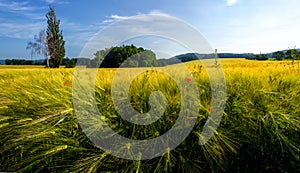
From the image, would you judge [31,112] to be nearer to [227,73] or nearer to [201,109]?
[201,109]

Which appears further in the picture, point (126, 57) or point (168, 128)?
point (126, 57)

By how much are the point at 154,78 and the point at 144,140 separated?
2.00ft

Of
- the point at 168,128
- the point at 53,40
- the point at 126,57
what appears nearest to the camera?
the point at 168,128

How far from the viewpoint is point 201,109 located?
85.1 inches

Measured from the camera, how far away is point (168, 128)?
2174mm

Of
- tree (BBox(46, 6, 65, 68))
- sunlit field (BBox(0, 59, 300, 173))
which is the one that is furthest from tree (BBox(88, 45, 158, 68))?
tree (BBox(46, 6, 65, 68))

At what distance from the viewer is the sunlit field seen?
206 cm

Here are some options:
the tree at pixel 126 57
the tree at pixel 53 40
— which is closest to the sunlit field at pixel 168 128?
the tree at pixel 126 57

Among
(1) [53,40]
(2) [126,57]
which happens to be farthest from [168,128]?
(1) [53,40]

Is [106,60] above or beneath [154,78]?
above

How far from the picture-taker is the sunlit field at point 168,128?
2.06 m

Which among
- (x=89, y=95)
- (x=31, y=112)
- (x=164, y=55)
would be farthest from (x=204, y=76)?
(x=31, y=112)

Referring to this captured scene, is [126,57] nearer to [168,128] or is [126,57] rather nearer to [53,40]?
[168,128]

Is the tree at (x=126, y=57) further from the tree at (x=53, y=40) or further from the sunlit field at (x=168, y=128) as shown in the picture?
the tree at (x=53, y=40)
